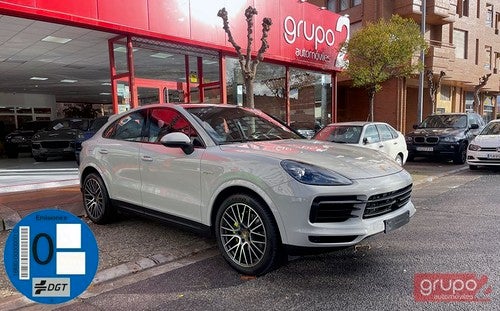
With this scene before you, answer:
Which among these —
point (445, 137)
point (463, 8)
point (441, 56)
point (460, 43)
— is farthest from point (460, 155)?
point (463, 8)

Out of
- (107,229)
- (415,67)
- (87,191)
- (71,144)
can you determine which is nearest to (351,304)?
(107,229)

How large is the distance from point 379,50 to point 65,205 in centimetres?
1108

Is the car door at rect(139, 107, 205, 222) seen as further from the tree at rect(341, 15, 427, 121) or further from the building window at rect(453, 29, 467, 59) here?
the building window at rect(453, 29, 467, 59)

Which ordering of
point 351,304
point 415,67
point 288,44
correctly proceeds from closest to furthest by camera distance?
point 351,304, point 288,44, point 415,67

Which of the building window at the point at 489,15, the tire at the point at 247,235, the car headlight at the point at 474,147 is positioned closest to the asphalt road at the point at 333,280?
the tire at the point at 247,235

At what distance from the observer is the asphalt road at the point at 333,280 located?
123 inches

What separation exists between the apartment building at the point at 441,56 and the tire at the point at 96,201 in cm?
1961

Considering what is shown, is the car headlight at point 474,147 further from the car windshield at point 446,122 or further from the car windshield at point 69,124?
the car windshield at point 69,124

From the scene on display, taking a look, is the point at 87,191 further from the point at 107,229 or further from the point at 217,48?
the point at 217,48

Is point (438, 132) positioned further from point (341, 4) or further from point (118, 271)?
point (341, 4)

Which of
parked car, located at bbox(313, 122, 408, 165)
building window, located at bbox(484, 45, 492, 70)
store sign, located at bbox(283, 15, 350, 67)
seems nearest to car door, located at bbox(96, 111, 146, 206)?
parked car, located at bbox(313, 122, 408, 165)

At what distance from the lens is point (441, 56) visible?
74.5ft

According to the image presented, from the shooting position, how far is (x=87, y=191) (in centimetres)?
549

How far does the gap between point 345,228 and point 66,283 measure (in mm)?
2128
